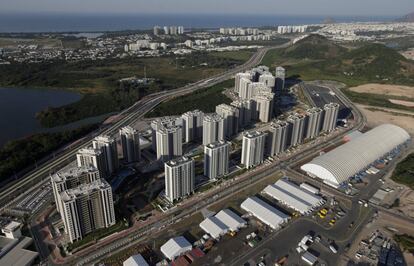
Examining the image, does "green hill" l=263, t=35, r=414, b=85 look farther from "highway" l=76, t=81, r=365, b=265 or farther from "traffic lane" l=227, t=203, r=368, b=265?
"traffic lane" l=227, t=203, r=368, b=265

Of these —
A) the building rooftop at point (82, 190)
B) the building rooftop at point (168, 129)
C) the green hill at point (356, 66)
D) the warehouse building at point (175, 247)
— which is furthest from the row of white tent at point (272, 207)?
the green hill at point (356, 66)

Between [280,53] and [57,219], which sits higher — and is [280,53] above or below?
above

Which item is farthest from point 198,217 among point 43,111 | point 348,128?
point 43,111

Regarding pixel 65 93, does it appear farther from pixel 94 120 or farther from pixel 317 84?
pixel 317 84

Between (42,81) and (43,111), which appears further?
(42,81)

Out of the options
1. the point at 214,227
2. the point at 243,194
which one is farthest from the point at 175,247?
the point at 243,194

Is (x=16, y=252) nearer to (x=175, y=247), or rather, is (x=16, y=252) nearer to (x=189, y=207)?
(x=175, y=247)
